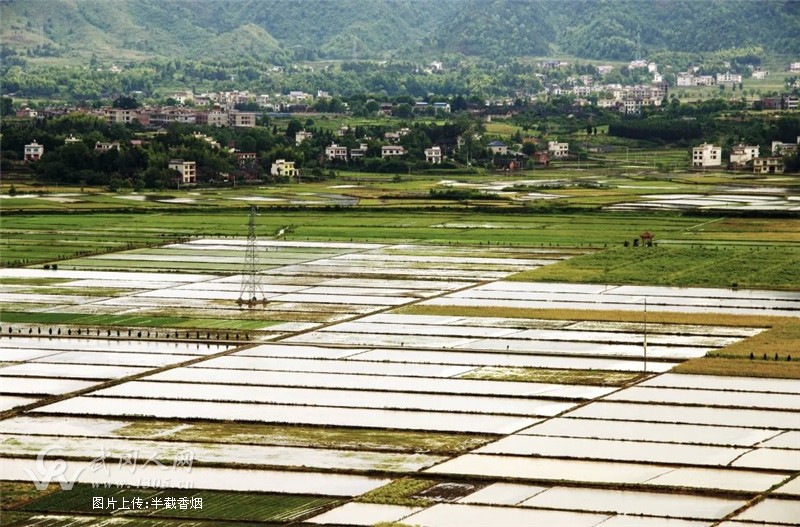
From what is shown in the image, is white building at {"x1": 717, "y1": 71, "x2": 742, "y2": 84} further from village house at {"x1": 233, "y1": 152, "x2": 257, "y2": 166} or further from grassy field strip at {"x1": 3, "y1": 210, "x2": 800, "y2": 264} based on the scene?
grassy field strip at {"x1": 3, "y1": 210, "x2": 800, "y2": 264}

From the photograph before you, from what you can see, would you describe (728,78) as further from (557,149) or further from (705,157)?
(705,157)

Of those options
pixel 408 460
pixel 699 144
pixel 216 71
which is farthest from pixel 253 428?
pixel 216 71

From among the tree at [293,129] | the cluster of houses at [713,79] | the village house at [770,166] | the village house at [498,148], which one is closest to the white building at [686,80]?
the cluster of houses at [713,79]

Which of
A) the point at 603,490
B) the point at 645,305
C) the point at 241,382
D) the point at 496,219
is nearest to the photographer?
the point at 603,490

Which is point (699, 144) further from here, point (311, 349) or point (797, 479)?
point (797, 479)

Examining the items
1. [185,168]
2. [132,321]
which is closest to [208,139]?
[185,168]

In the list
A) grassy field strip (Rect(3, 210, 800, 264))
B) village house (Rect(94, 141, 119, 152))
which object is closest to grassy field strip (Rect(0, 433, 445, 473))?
grassy field strip (Rect(3, 210, 800, 264))
